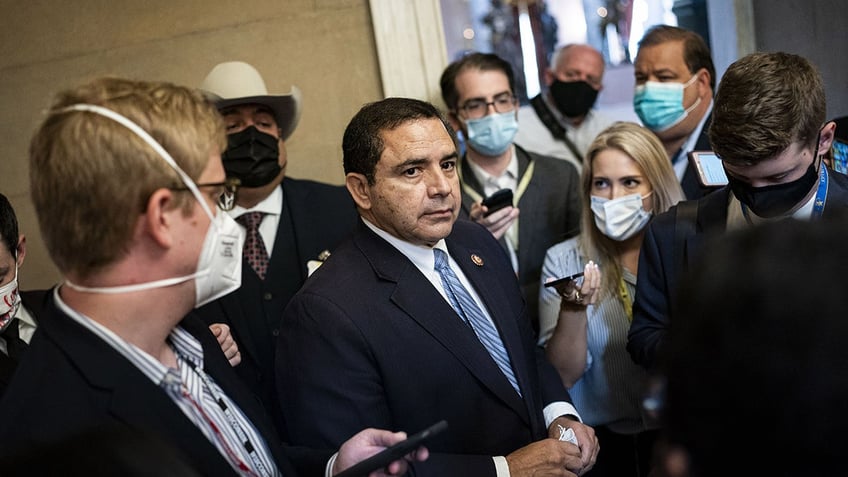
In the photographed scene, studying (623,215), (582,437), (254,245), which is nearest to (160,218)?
(582,437)

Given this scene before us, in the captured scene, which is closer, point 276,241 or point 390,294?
point 390,294

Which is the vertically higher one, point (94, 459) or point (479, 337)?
point (94, 459)

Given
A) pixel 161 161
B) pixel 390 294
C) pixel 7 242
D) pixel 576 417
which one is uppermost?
pixel 161 161

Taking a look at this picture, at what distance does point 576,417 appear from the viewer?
2.67 m

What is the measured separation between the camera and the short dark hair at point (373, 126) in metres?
2.50

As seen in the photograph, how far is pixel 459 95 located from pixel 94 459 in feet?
9.78

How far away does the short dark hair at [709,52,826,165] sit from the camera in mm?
2281

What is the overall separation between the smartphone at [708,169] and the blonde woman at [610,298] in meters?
0.20

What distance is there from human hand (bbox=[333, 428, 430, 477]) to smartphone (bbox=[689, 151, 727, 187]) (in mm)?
1599

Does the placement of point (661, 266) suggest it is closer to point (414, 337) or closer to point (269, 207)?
point (414, 337)

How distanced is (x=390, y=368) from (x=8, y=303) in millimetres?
1264

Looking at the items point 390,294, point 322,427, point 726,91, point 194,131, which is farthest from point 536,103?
point 194,131

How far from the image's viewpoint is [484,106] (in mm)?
3777

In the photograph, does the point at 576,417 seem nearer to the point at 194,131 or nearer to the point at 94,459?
the point at 194,131
